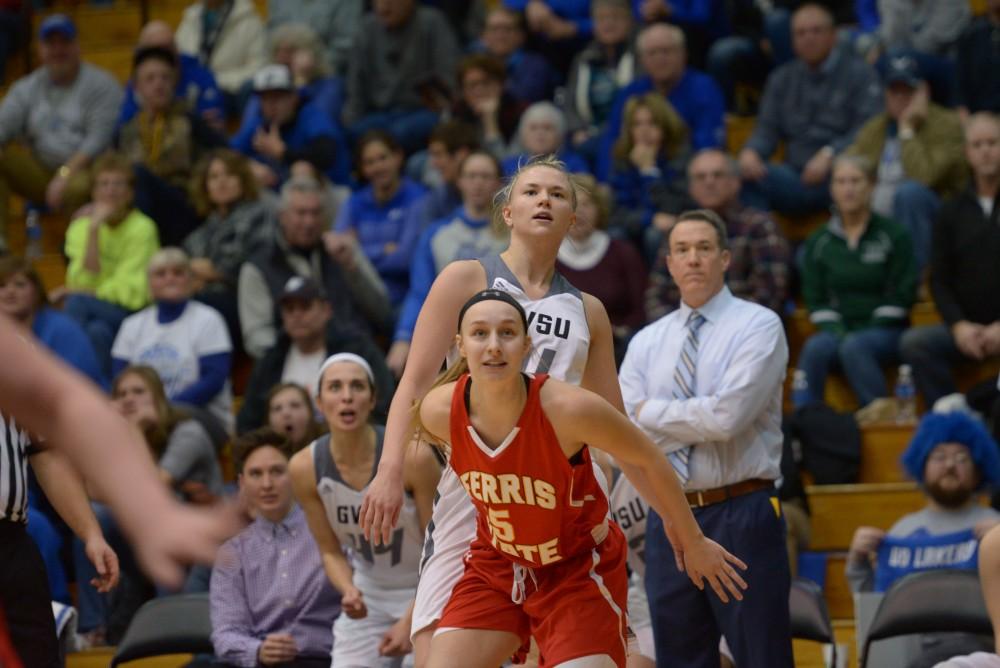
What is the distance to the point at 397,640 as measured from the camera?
617 centimetres

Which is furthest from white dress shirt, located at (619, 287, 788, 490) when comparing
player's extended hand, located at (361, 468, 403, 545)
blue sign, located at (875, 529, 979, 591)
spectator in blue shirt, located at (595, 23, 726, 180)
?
spectator in blue shirt, located at (595, 23, 726, 180)

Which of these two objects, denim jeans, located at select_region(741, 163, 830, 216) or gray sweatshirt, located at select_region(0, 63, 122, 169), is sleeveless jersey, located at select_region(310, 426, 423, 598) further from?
gray sweatshirt, located at select_region(0, 63, 122, 169)

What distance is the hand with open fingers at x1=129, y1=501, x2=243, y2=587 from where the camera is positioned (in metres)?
1.62

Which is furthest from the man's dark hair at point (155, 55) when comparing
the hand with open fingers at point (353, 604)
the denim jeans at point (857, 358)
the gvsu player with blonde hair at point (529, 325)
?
the gvsu player with blonde hair at point (529, 325)

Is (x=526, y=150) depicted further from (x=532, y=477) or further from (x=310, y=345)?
(x=532, y=477)

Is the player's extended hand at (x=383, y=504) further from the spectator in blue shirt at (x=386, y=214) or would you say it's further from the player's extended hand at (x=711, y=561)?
the spectator in blue shirt at (x=386, y=214)

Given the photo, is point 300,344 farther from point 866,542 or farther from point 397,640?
point 866,542

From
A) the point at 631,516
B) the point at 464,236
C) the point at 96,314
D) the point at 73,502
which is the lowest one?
the point at 631,516

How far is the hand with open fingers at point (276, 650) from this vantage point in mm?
6473

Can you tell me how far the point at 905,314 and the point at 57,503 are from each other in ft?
17.2

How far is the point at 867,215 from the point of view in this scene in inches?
353

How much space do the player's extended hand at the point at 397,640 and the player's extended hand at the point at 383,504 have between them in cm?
168

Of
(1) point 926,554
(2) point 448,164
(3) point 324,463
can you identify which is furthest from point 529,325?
(2) point 448,164

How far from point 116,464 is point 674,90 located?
8.89m
